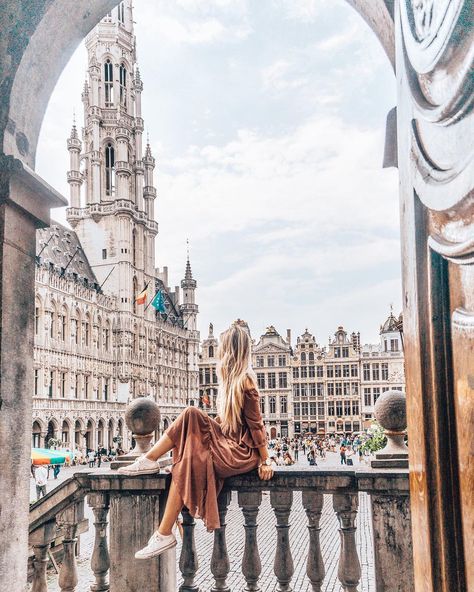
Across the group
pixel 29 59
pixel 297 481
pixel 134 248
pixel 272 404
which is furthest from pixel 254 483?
pixel 272 404

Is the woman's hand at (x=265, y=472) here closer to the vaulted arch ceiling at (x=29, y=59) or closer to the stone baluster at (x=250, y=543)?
the stone baluster at (x=250, y=543)

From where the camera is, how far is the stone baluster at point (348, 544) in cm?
282

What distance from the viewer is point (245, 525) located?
300cm

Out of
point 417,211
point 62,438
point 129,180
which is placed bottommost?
point 62,438

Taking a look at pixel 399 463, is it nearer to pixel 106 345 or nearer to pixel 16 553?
pixel 16 553

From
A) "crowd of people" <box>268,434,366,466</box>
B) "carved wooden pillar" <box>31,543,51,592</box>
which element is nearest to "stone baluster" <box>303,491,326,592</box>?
"carved wooden pillar" <box>31,543,51,592</box>

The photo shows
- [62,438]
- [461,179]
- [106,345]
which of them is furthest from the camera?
[106,345]

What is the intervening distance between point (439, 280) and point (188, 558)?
2.58 metres

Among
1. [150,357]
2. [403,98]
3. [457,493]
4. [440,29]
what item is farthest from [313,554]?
[150,357]

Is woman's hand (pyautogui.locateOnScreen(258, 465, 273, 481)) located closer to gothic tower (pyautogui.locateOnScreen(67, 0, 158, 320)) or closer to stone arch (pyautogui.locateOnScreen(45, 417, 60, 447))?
stone arch (pyautogui.locateOnScreen(45, 417, 60, 447))

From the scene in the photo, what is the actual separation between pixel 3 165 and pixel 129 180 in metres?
50.9

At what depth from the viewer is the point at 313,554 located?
2.91 metres

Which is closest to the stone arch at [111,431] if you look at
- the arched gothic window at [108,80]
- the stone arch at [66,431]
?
the stone arch at [66,431]

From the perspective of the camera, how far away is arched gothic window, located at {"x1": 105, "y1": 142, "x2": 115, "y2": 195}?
52938 mm
